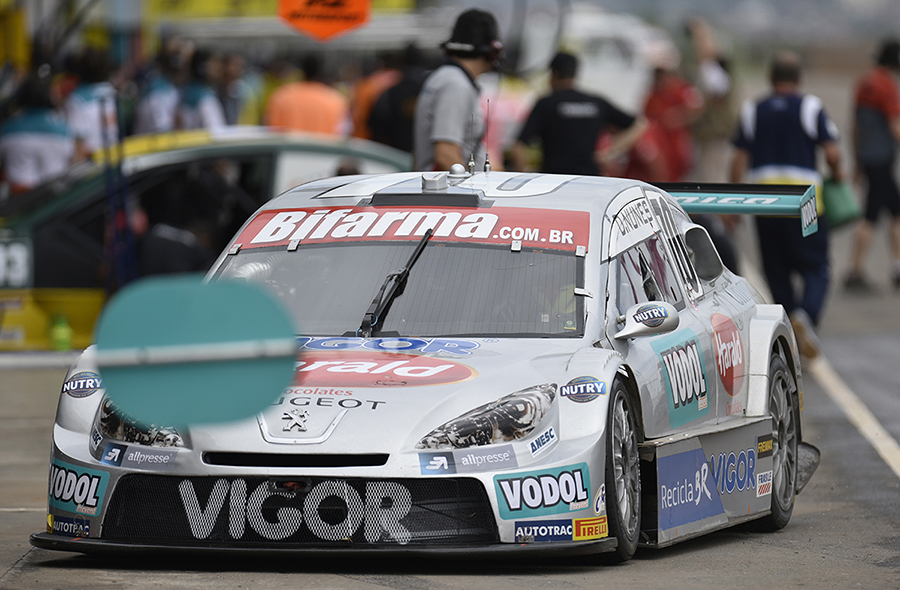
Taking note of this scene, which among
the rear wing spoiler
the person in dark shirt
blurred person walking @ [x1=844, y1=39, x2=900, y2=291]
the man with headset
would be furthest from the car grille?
blurred person walking @ [x1=844, y1=39, x2=900, y2=291]

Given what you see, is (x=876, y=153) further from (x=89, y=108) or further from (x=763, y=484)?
(x=763, y=484)

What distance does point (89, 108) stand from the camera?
18953 mm

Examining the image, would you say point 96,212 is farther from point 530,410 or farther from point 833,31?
point 833,31

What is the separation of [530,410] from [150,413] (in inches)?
55.1

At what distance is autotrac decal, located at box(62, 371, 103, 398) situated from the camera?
6.56m

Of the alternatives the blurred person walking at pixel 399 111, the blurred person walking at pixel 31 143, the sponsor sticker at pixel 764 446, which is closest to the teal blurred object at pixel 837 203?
→ the blurred person walking at pixel 399 111

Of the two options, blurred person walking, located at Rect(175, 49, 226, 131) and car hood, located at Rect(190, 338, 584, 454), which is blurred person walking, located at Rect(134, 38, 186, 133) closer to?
blurred person walking, located at Rect(175, 49, 226, 131)

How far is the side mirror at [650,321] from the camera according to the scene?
21.7 ft

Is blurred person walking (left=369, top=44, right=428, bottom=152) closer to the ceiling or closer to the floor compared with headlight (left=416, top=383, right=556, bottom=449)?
closer to the floor

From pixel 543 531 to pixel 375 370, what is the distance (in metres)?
0.78

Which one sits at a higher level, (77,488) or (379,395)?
(379,395)

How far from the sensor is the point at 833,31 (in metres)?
111

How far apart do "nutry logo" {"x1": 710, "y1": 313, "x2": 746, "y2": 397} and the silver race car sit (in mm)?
14

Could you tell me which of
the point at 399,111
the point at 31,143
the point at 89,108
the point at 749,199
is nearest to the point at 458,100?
the point at 749,199
